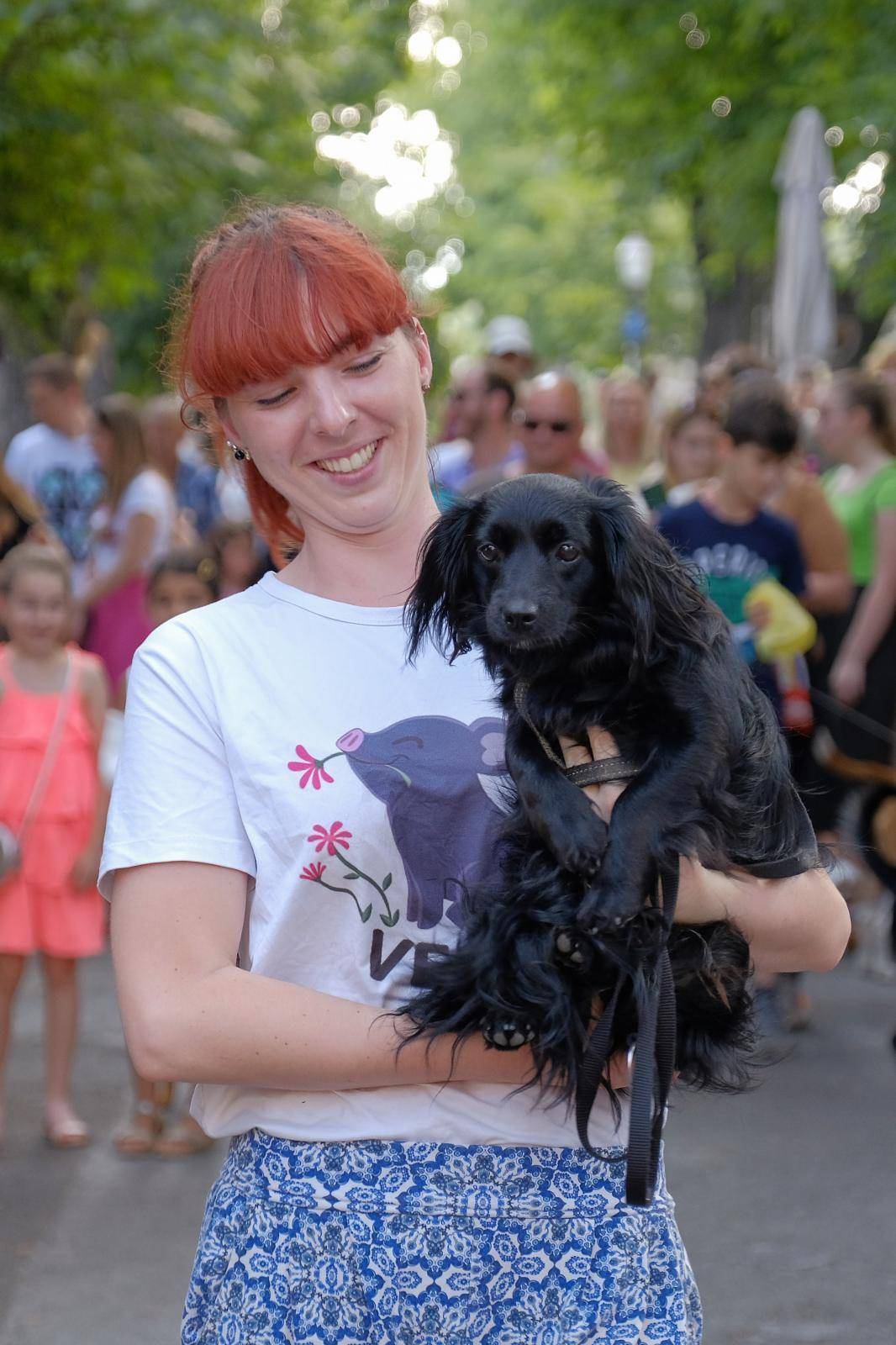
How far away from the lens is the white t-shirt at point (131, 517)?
799 cm

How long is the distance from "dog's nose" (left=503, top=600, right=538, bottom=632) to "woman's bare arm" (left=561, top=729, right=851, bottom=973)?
0.36 metres

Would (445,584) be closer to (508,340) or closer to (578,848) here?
(578,848)

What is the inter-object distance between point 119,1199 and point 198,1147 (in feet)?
1.45

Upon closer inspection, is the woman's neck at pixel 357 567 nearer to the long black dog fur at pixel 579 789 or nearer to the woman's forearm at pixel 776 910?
the long black dog fur at pixel 579 789

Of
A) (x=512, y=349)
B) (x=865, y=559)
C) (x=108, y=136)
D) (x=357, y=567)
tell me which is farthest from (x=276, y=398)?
(x=512, y=349)

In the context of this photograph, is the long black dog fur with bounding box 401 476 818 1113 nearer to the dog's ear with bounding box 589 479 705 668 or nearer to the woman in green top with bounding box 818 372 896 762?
the dog's ear with bounding box 589 479 705 668

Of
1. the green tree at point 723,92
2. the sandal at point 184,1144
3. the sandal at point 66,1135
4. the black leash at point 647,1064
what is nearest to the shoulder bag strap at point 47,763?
the sandal at point 66,1135

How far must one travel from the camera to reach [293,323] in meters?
2.07

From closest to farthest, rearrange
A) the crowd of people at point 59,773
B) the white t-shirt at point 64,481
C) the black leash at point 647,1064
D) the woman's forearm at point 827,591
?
the black leash at point 647,1064 < the crowd of people at point 59,773 < the woman's forearm at point 827,591 < the white t-shirt at point 64,481

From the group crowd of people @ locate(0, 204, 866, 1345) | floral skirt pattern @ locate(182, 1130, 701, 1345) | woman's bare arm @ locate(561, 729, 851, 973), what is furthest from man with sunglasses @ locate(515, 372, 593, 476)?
floral skirt pattern @ locate(182, 1130, 701, 1345)

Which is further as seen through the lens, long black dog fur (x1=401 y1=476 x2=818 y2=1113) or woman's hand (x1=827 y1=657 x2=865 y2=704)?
woman's hand (x1=827 y1=657 x2=865 y2=704)

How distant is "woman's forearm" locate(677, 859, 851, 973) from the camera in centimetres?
203

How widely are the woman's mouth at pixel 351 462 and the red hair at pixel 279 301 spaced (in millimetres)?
124

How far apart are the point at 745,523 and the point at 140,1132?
3.12m
